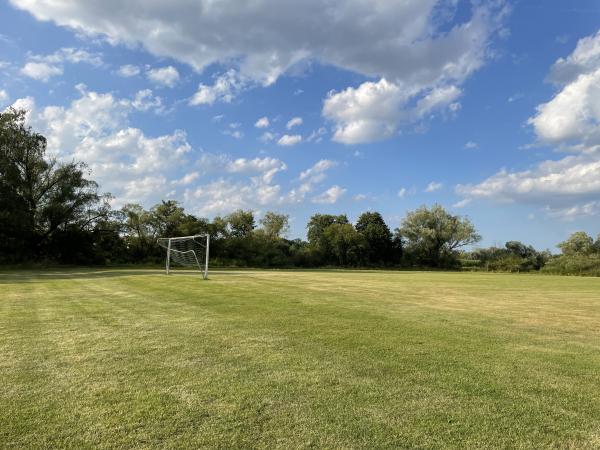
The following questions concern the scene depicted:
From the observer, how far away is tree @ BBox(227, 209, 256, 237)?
296 feet

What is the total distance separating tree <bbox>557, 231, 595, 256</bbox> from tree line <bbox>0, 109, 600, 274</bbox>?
18 cm

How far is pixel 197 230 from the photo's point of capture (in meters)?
74.2

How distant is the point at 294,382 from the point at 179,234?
69706 millimetres

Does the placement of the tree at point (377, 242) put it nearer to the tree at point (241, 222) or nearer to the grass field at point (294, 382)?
the tree at point (241, 222)

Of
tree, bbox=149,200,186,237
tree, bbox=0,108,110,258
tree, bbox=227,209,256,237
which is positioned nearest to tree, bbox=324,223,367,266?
tree, bbox=227,209,256,237

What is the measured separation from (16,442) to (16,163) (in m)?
56.0

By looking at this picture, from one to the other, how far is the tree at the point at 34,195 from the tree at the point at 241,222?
3442 cm

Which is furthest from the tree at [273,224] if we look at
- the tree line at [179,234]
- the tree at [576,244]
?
the tree at [576,244]

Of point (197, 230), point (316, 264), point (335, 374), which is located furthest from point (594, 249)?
point (335, 374)

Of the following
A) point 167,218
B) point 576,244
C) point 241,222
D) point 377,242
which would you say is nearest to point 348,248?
point 377,242

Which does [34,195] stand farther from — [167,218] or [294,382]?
[294,382]

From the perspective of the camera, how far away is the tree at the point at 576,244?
92.3 m

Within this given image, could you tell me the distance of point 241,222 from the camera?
297 ft

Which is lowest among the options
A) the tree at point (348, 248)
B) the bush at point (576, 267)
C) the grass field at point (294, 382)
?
the grass field at point (294, 382)
